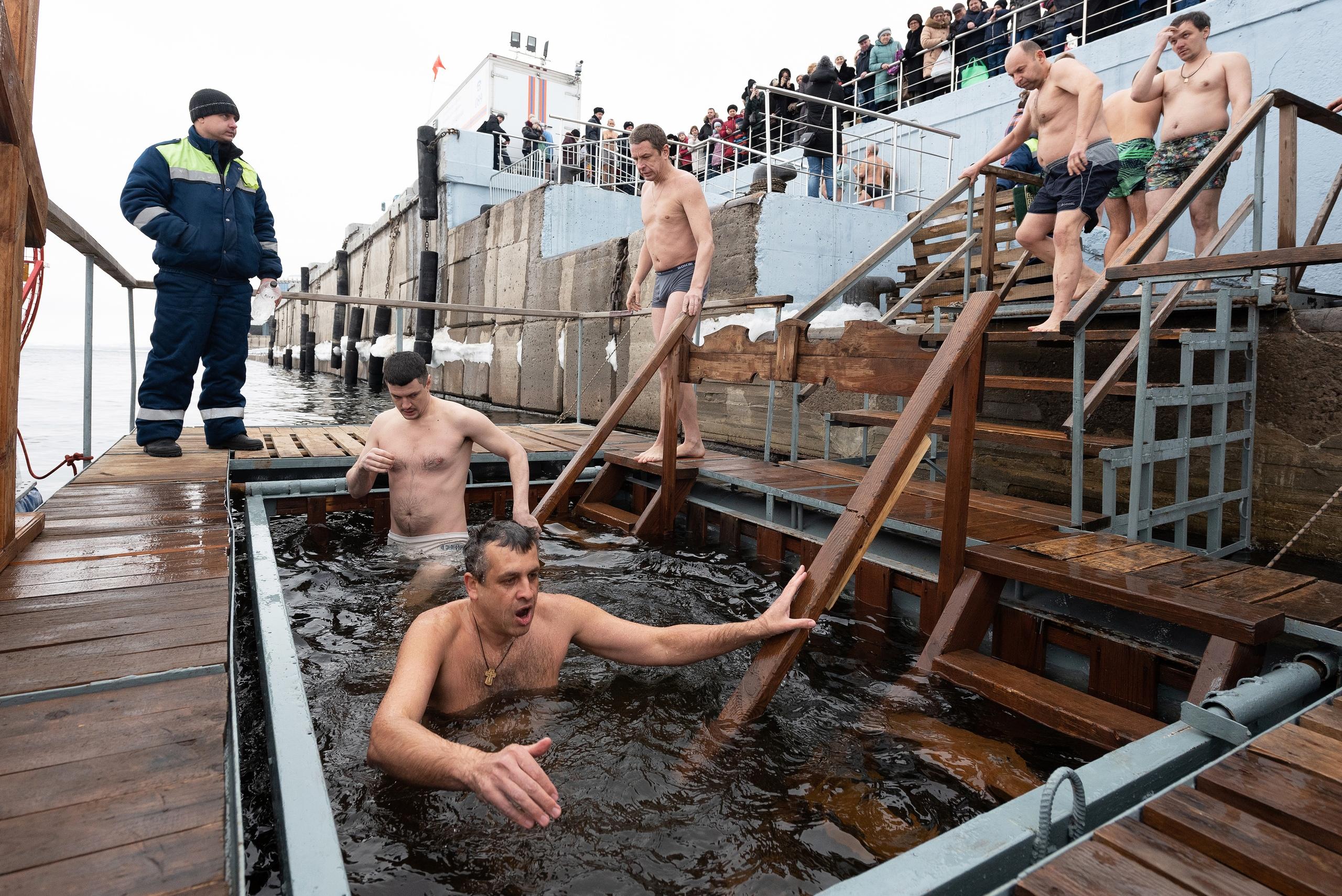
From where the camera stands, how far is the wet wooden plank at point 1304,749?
1.66 m

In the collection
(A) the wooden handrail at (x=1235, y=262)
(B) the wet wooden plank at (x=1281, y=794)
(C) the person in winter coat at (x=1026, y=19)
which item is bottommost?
(B) the wet wooden plank at (x=1281, y=794)

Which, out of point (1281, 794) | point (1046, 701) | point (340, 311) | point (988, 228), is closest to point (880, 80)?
point (988, 228)

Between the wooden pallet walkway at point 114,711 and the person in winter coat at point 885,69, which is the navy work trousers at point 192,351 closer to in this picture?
the wooden pallet walkway at point 114,711

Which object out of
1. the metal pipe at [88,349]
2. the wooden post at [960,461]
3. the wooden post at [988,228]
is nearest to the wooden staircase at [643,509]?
the wooden post at [960,461]

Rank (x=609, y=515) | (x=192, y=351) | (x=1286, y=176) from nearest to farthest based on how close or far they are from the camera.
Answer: (x=1286, y=176) → (x=192, y=351) → (x=609, y=515)

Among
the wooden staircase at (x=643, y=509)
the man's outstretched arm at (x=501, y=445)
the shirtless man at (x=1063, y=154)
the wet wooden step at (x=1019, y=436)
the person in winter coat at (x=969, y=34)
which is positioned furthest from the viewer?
the person in winter coat at (x=969, y=34)

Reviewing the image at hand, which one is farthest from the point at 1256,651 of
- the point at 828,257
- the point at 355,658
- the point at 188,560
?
the point at 828,257

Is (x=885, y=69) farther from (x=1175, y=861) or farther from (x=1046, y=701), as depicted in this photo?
(x=1175, y=861)

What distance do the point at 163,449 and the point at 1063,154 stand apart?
6019mm

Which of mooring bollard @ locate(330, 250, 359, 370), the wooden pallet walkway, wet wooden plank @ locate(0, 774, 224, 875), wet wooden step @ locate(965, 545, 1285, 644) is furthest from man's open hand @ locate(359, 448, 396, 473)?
mooring bollard @ locate(330, 250, 359, 370)

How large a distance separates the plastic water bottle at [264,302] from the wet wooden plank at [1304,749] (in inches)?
217

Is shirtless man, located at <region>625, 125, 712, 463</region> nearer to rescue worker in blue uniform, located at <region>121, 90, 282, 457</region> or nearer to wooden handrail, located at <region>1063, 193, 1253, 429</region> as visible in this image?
wooden handrail, located at <region>1063, 193, 1253, 429</region>

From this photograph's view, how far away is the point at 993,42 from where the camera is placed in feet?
33.4

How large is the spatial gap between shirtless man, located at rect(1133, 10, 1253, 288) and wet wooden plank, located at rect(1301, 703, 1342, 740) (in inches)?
134
